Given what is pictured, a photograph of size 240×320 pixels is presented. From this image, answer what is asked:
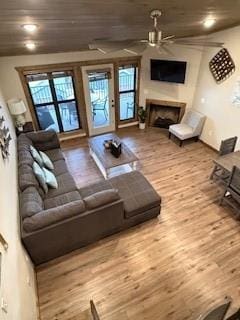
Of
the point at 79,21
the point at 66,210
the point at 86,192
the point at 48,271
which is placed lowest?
the point at 48,271

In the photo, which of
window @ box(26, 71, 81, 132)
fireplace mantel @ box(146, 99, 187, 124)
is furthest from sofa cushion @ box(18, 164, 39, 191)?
fireplace mantel @ box(146, 99, 187, 124)

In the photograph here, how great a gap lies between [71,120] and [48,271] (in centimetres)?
438

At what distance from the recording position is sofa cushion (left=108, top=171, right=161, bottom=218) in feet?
11.7

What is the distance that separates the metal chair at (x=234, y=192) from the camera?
143 inches

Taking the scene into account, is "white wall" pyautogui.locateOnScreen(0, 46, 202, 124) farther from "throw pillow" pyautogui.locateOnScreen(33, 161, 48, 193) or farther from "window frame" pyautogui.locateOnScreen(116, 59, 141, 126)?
"throw pillow" pyautogui.locateOnScreen(33, 161, 48, 193)

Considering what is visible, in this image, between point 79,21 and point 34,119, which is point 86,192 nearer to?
point 79,21

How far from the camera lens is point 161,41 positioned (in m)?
2.37

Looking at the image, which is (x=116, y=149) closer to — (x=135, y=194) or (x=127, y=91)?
(x=135, y=194)

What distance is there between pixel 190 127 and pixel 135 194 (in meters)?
3.13

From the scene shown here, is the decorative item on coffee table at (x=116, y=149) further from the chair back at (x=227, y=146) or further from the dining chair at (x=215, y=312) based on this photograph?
the dining chair at (x=215, y=312)

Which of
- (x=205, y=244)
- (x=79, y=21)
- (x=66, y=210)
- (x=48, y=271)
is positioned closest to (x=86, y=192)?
(x=66, y=210)

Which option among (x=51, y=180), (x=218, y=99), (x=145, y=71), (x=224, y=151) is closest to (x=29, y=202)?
(x=51, y=180)

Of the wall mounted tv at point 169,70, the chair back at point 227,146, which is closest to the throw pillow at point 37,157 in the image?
the chair back at point 227,146

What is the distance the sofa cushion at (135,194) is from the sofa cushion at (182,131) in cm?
225
